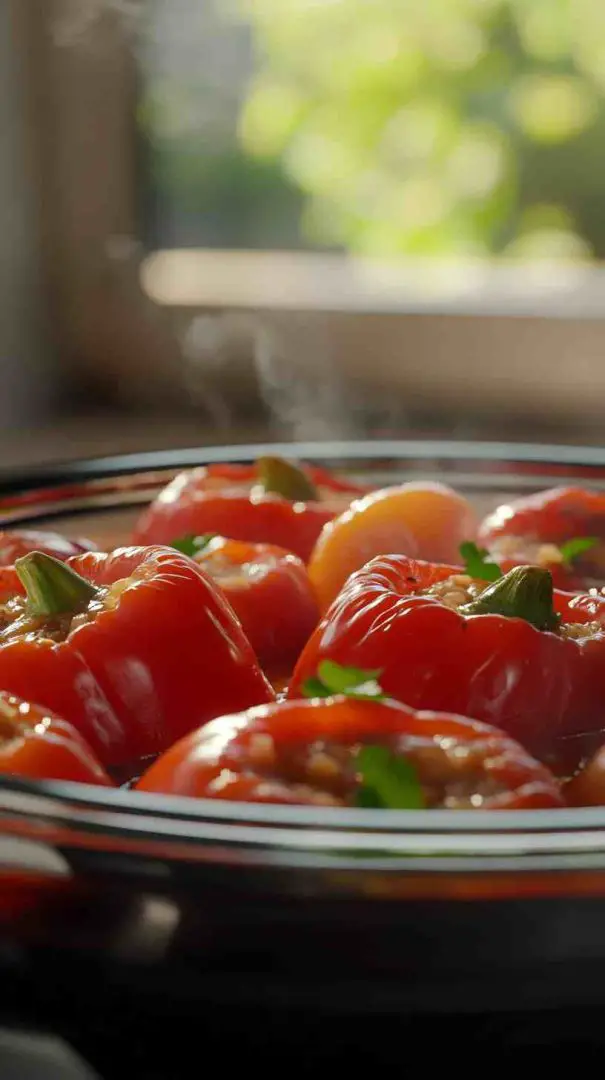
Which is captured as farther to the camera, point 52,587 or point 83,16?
point 83,16

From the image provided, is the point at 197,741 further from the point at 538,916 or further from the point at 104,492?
the point at 104,492

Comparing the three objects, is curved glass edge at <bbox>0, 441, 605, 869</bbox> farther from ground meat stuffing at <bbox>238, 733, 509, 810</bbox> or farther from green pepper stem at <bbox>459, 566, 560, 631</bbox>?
green pepper stem at <bbox>459, 566, 560, 631</bbox>

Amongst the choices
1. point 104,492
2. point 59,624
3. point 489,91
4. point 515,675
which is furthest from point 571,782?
point 489,91

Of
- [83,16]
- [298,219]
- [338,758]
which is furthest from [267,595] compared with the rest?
[298,219]

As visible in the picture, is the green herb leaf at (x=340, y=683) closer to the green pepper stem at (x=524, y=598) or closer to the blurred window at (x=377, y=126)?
the green pepper stem at (x=524, y=598)

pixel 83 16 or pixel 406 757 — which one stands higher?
pixel 83 16

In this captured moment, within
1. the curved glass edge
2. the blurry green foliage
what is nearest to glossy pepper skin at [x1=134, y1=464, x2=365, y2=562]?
the curved glass edge

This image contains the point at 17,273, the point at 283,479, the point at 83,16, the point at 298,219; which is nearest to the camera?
the point at 283,479

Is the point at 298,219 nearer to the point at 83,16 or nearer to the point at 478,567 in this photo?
A: the point at 83,16
